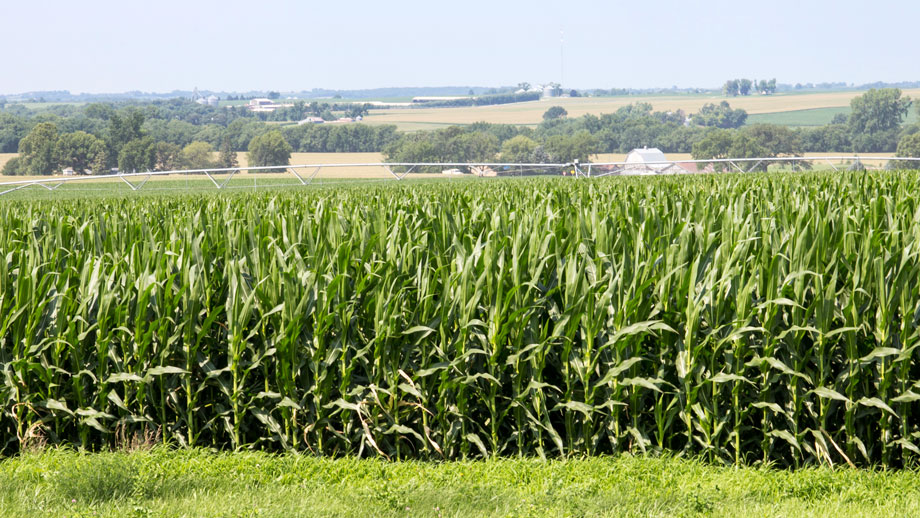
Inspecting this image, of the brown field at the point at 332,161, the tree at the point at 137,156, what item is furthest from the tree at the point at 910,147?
the tree at the point at 137,156

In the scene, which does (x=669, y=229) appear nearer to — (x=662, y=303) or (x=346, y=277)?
(x=662, y=303)

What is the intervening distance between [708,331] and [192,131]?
119154mm

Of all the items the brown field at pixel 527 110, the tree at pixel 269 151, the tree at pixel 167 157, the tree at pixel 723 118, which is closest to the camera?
the tree at pixel 269 151

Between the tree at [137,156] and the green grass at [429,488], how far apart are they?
9058 centimetres

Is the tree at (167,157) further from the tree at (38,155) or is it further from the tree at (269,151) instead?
the tree at (38,155)

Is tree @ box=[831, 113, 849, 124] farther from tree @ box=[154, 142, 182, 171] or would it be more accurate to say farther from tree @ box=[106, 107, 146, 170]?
tree @ box=[106, 107, 146, 170]

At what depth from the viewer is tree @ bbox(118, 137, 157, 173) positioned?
89062 mm

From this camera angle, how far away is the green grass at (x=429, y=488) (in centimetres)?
353

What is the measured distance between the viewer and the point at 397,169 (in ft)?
254

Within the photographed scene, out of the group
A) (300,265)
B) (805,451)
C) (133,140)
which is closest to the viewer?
(805,451)

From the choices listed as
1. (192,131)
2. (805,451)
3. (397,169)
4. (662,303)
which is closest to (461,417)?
(662,303)

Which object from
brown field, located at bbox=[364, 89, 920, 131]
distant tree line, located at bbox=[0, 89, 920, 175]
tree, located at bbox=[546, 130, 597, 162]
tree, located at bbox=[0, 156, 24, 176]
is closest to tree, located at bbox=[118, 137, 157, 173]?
distant tree line, located at bbox=[0, 89, 920, 175]

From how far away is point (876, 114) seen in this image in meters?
103

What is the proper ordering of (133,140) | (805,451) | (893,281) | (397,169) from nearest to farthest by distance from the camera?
(893,281)
(805,451)
(397,169)
(133,140)
